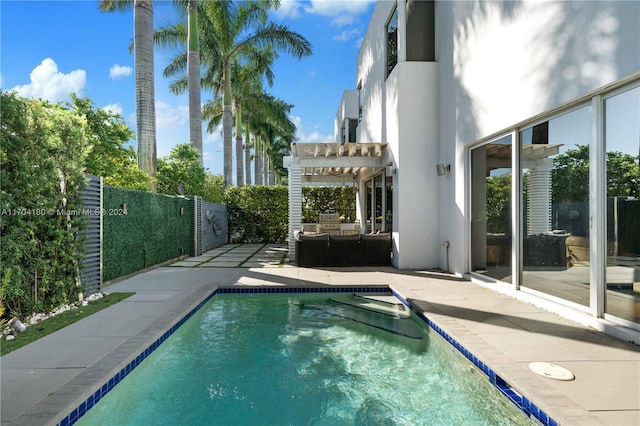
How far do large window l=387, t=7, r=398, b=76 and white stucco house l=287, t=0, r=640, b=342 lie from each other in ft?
0.19

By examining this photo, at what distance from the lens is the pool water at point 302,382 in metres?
3.21

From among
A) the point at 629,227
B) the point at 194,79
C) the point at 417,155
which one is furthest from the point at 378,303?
the point at 194,79

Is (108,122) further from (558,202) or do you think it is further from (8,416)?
(558,202)

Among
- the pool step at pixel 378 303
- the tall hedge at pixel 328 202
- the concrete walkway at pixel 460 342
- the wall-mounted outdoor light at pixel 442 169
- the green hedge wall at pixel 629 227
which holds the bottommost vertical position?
the pool step at pixel 378 303

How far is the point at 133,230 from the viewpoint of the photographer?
8.66 m

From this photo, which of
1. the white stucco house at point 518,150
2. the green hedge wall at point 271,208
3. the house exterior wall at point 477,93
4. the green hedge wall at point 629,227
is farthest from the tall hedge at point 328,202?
the green hedge wall at point 629,227

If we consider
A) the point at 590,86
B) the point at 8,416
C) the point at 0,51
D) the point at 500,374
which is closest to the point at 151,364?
the point at 8,416

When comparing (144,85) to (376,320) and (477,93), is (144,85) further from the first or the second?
(376,320)

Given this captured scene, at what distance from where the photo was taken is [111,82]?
19.9m

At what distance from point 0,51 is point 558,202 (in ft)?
25.9

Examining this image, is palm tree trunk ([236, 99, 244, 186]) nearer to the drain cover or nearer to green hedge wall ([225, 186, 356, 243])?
green hedge wall ([225, 186, 356, 243])

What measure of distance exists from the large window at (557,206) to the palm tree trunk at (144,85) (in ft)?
35.7

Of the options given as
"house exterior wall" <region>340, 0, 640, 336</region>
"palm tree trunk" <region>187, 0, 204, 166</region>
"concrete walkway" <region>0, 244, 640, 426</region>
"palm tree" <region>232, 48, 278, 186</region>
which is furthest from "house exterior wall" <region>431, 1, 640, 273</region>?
"palm tree" <region>232, 48, 278, 186</region>

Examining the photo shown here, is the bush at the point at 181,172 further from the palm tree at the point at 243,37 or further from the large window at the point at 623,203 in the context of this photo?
the large window at the point at 623,203
